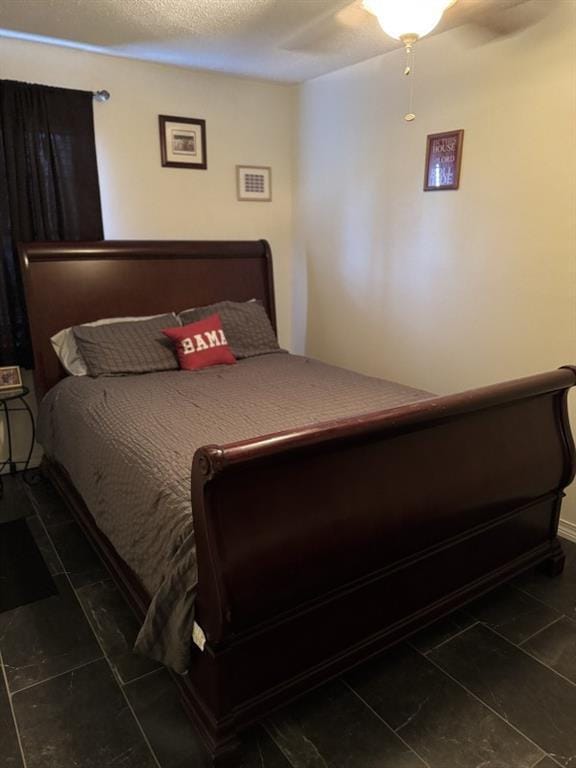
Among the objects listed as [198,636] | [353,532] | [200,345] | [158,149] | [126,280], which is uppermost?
[158,149]

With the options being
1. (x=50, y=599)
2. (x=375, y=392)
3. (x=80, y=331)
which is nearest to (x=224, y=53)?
(x=80, y=331)

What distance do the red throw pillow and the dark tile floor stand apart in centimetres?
129

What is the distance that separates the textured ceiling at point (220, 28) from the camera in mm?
2375

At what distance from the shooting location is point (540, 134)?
244 cm

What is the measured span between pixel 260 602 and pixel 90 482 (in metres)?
1.06

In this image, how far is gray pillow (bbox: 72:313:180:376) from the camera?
2.87 meters

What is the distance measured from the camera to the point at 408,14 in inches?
77.1

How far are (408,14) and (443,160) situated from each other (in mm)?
999

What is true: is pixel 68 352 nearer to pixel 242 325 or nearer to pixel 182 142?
pixel 242 325

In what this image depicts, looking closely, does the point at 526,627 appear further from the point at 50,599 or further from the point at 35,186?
the point at 35,186

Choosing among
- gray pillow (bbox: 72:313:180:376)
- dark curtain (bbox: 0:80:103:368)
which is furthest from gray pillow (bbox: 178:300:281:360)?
dark curtain (bbox: 0:80:103:368)

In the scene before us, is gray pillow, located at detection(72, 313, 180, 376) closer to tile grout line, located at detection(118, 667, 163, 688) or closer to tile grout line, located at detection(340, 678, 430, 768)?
tile grout line, located at detection(118, 667, 163, 688)

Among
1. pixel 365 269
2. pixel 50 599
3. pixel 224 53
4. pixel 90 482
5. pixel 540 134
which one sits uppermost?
pixel 224 53

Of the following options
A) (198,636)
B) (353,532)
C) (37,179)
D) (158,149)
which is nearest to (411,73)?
(158,149)
